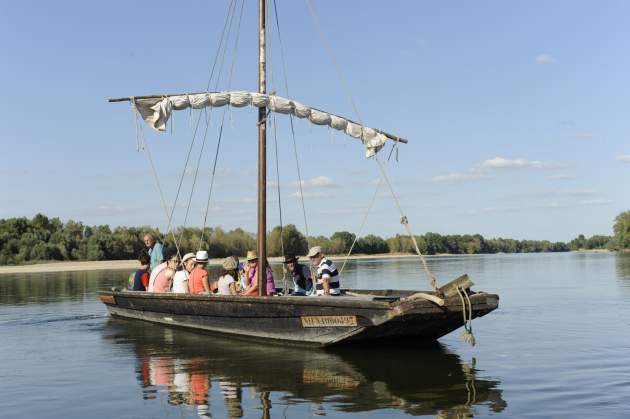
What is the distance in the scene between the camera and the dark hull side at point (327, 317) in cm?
1342

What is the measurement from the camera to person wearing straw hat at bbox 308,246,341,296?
14.8m

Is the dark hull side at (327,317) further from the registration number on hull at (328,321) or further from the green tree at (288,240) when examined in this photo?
the green tree at (288,240)

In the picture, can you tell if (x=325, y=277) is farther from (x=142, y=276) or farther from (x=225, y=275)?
(x=142, y=276)

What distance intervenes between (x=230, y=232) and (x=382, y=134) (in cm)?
9193

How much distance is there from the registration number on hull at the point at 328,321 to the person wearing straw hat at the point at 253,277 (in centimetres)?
214

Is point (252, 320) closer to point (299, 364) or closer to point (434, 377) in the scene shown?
point (299, 364)

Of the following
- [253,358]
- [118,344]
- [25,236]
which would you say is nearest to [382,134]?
[253,358]

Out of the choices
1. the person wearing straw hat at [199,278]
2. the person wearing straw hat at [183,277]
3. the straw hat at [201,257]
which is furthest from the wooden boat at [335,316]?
the person wearing straw hat at [183,277]

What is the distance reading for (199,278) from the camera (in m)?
18.0

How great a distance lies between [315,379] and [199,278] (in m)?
6.84

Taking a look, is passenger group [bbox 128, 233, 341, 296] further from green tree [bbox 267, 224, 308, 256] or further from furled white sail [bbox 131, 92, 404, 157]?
green tree [bbox 267, 224, 308, 256]

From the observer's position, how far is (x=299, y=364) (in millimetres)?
13219

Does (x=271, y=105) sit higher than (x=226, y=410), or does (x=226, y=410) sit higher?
(x=271, y=105)

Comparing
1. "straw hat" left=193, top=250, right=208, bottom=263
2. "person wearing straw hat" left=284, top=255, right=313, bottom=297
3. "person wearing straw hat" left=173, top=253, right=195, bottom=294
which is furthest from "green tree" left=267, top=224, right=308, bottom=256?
"person wearing straw hat" left=284, top=255, right=313, bottom=297
